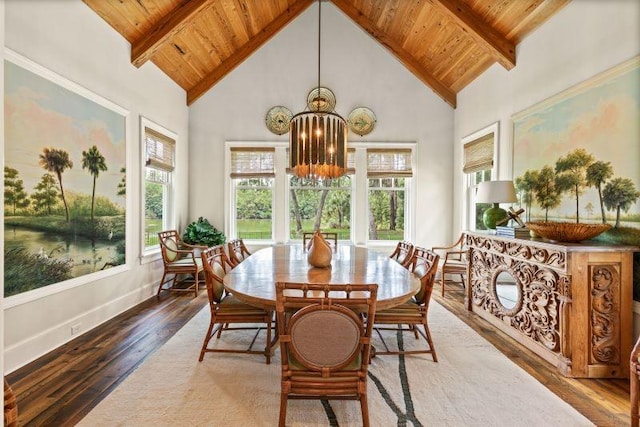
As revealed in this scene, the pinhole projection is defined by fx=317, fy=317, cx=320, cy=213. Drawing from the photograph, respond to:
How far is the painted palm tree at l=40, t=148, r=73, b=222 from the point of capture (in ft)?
8.63

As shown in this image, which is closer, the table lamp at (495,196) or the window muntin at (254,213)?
the table lamp at (495,196)

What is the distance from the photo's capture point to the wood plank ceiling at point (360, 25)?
3.59 m

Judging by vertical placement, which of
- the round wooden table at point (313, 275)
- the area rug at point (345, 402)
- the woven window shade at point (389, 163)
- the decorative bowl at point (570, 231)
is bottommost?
the area rug at point (345, 402)

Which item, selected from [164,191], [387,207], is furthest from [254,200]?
[387,207]

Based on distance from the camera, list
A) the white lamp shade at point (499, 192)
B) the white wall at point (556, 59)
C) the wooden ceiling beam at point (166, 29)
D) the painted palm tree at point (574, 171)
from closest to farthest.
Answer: the white wall at point (556, 59)
the painted palm tree at point (574, 171)
the white lamp shade at point (499, 192)
the wooden ceiling beam at point (166, 29)

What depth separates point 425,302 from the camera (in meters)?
2.53

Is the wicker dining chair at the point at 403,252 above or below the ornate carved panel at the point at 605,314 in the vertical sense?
above

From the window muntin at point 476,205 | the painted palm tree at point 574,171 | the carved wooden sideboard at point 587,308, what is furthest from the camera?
the window muntin at point 476,205

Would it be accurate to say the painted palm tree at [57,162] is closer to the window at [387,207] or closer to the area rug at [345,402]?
the area rug at [345,402]

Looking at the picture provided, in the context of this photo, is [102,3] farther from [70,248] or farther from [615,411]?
[615,411]

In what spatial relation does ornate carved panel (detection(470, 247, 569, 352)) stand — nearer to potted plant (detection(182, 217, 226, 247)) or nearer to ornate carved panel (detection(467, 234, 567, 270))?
ornate carved panel (detection(467, 234, 567, 270))

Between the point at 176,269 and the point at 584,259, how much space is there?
436 centimetres

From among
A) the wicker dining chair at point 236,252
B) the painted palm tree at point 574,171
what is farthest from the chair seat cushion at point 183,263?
the painted palm tree at point 574,171

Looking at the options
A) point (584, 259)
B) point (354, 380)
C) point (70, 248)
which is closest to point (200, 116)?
point (70, 248)
